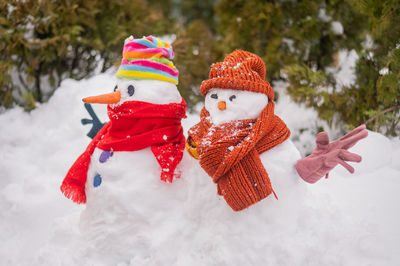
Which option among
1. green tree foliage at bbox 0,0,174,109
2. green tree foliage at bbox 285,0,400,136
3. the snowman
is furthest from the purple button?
green tree foliage at bbox 0,0,174,109

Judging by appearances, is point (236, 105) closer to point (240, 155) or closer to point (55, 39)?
point (240, 155)

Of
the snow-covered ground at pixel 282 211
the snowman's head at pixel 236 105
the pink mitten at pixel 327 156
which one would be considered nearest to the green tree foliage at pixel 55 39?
the snow-covered ground at pixel 282 211

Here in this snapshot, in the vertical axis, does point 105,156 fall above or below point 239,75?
below

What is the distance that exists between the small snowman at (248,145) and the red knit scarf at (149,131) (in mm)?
148

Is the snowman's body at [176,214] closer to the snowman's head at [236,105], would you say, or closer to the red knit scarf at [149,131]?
the red knit scarf at [149,131]

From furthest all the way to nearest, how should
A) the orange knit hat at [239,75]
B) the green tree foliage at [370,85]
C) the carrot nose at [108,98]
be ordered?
the green tree foliage at [370,85], the carrot nose at [108,98], the orange knit hat at [239,75]

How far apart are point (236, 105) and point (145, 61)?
1.82 feet

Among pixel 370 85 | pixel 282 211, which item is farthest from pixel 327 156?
pixel 370 85

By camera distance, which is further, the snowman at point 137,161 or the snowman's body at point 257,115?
the snowman at point 137,161

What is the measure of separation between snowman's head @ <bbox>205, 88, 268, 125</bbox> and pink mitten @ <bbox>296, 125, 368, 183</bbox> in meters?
0.33

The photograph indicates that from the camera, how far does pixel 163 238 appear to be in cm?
178

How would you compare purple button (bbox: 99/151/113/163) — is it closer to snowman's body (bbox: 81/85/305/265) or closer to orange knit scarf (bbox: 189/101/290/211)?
snowman's body (bbox: 81/85/305/265)

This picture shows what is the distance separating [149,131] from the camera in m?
1.84

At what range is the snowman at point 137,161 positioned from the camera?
5.95 feet
